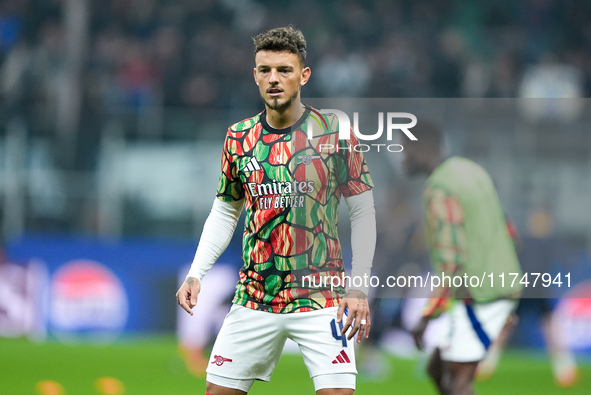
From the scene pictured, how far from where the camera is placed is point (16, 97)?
13625 millimetres

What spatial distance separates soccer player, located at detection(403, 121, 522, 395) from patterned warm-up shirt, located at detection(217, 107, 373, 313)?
3.44 ft

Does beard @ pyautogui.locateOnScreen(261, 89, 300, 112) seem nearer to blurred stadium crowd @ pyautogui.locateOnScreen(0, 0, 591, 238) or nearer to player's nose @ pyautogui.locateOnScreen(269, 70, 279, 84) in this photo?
player's nose @ pyautogui.locateOnScreen(269, 70, 279, 84)

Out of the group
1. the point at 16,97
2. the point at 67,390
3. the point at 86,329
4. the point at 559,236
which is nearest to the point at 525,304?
the point at 559,236

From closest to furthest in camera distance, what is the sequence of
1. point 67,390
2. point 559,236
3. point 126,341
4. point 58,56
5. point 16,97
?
1. point 67,390
2. point 559,236
3. point 126,341
4. point 16,97
5. point 58,56

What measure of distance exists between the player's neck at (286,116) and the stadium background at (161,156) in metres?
4.89

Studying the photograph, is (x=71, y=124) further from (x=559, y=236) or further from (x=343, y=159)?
(x=343, y=159)

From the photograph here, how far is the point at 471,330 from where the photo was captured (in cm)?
557

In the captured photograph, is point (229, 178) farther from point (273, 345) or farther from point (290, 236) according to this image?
point (273, 345)

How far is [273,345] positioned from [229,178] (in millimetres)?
834

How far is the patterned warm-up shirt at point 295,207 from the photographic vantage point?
4.54m

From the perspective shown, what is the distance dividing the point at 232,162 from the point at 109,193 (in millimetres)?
8073

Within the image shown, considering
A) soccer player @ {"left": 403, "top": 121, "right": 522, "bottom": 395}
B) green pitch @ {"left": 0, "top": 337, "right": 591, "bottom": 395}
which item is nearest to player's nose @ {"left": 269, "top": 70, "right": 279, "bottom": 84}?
soccer player @ {"left": 403, "top": 121, "right": 522, "bottom": 395}

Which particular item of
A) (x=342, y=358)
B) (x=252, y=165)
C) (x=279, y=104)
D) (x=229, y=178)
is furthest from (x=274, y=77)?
(x=342, y=358)

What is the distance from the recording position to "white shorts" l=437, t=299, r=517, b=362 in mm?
5531
